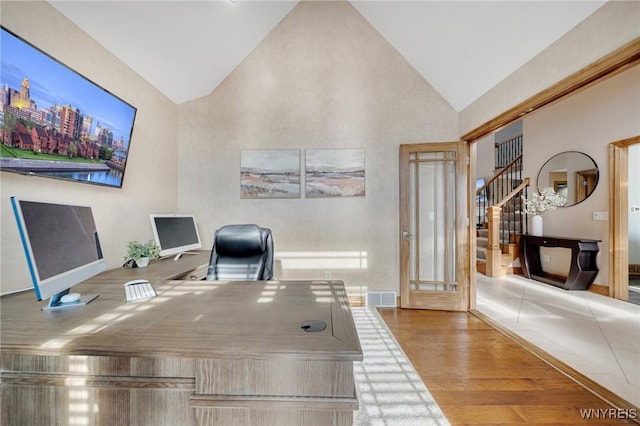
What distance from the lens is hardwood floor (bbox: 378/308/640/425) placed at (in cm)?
160

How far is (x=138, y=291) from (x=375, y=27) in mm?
3720

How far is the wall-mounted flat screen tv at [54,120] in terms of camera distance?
58.7 inches

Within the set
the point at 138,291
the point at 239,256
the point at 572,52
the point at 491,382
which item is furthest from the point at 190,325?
the point at 572,52

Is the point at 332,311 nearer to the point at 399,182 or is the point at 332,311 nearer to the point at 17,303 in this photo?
the point at 17,303

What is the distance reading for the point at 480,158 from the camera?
778 cm

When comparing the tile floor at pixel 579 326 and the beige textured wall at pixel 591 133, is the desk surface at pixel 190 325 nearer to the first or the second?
the tile floor at pixel 579 326

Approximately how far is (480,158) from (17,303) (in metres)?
9.26

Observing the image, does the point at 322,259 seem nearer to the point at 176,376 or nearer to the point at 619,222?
the point at 176,376

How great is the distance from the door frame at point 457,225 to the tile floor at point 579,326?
36cm

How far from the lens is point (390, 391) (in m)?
1.80

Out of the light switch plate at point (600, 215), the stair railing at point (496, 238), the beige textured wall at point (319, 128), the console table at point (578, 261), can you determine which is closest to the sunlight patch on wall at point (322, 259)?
the beige textured wall at point (319, 128)

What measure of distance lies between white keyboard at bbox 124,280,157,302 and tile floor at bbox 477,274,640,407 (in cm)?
302

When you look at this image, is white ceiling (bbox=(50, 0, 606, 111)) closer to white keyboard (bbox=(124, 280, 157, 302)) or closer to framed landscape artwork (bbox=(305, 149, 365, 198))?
framed landscape artwork (bbox=(305, 149, 365, 198))

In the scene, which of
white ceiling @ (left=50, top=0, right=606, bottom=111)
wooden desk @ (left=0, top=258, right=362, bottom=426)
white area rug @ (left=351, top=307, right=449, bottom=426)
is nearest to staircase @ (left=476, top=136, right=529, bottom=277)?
white ceiling @ (left=50, top=0, right=606, bottom=111)
